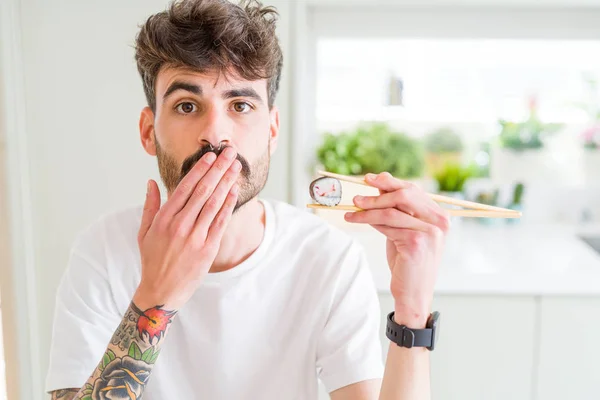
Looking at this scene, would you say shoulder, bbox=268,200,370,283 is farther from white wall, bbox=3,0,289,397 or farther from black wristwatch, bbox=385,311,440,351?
white wall, bbox=3,0,289,397

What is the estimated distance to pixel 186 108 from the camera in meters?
1.28

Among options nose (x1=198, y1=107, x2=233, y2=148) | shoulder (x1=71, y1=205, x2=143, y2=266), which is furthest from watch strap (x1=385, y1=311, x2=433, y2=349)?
shoulder (x1=71, y1=205, x2=143, y2=266)

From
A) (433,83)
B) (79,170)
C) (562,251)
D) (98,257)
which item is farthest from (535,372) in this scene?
(79,170)

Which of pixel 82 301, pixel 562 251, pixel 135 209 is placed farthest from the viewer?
pixel 562 251

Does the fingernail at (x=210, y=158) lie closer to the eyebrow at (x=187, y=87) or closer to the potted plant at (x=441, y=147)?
the eyebrow at (x=187, y=87)

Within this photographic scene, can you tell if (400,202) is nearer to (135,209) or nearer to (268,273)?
(268,273)

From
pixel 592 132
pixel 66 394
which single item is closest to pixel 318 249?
pixel 66 394

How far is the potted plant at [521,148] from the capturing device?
240cm

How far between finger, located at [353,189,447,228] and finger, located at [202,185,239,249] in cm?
22

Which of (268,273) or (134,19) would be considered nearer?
(268,273)

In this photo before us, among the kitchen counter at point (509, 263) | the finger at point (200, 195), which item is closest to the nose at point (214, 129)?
the finger at point (200, 195)

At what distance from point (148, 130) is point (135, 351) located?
20.0 inches

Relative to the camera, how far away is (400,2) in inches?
73.0

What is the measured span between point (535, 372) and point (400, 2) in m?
1.13
